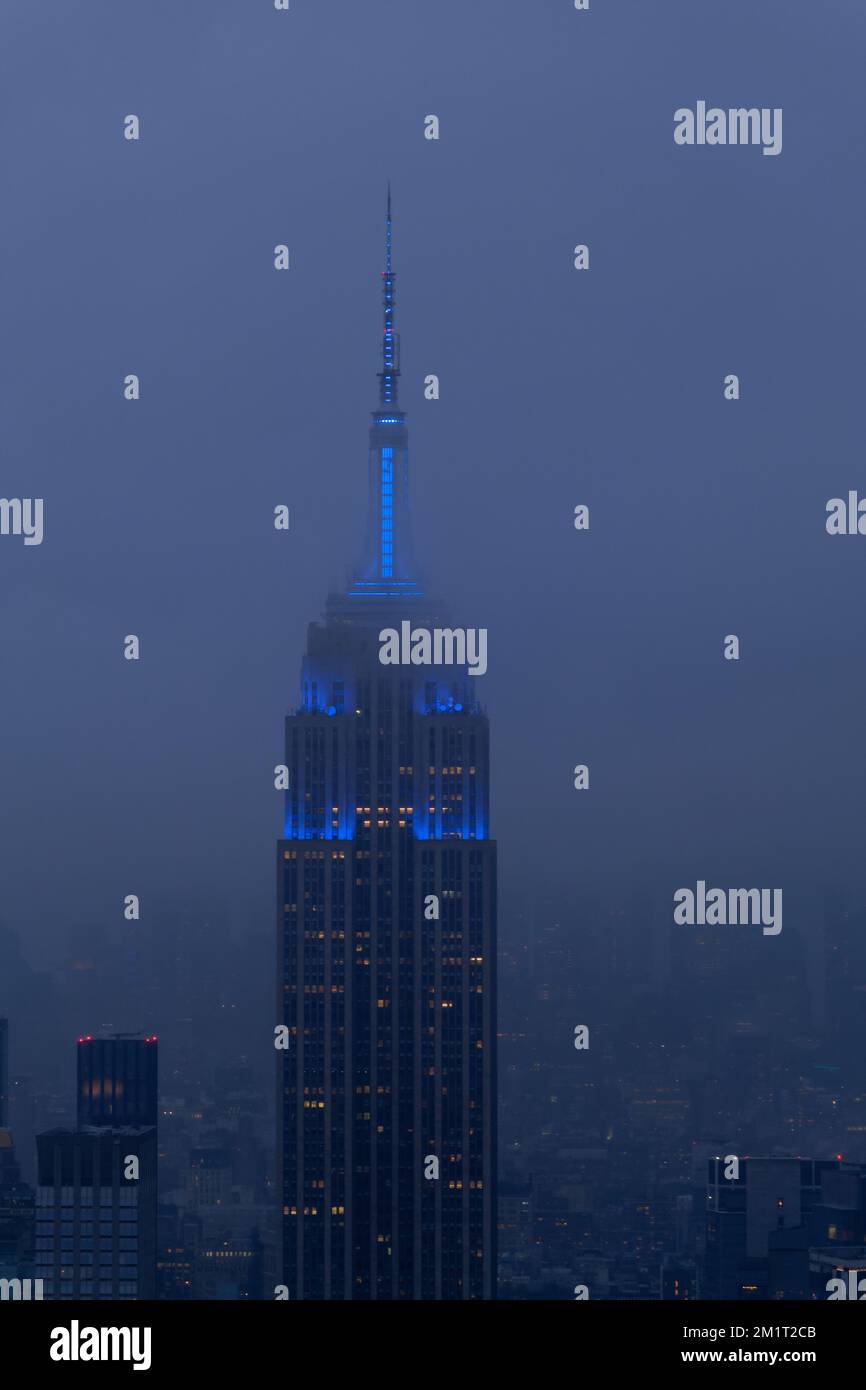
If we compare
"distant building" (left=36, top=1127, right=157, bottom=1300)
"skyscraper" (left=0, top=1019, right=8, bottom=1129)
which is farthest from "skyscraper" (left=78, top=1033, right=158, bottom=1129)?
"skyscraper" (left=0, top=1019, right=8, bottom=1129)

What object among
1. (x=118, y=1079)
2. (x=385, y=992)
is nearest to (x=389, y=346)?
(x=118, y=1079)

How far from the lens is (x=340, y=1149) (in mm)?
21656

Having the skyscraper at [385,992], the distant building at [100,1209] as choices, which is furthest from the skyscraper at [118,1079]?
the skyscraper at [385,992]

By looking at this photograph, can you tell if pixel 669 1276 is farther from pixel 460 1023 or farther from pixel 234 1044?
pixel 460 1023

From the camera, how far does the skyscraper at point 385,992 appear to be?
20.2 metres

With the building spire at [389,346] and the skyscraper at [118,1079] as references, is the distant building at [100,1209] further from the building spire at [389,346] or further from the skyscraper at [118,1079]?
the building spire at [389,346]

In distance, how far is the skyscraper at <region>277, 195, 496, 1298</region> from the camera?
20.2m

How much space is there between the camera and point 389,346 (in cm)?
1407

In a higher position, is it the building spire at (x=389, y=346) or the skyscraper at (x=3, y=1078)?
the building spire at (x=389, y=346)

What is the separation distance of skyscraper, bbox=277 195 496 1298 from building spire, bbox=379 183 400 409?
420 cm

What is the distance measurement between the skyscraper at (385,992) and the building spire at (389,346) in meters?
4.20

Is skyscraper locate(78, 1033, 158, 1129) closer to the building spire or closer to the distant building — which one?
the distant building

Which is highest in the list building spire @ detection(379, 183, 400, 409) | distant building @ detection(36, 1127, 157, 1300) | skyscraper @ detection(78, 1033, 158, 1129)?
building spire @ detection(379, 183, 400, 409)

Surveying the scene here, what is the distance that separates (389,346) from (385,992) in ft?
37.1
